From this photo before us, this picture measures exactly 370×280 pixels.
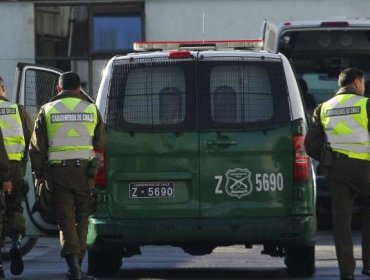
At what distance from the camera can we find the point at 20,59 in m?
24.4

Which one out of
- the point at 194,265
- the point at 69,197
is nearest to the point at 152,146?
the point at 69,197

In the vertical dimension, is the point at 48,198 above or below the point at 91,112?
below

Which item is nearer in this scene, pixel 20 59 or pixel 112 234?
pixel 112 234

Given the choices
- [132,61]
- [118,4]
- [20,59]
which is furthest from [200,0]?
[132,61]

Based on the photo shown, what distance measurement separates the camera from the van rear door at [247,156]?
1048 centimetres

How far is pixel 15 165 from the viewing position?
11.6 m

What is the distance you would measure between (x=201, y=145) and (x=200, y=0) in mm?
14188

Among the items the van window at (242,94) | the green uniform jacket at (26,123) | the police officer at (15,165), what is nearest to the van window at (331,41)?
the green uniform jacket at (26,123)

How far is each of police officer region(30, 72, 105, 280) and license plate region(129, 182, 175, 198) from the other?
37cm

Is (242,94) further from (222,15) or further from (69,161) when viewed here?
(222,15)

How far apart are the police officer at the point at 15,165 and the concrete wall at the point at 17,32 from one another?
1280 cm

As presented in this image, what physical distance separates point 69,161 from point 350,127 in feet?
7.34

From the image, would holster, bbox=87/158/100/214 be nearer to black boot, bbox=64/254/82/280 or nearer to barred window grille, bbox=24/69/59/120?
black boot, bbox=64/254/82/280

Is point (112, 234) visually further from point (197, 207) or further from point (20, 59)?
point (20, 59)
